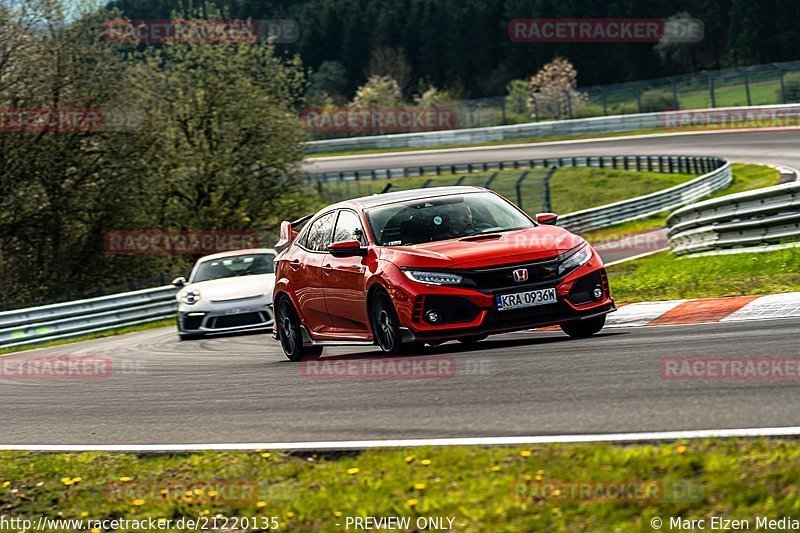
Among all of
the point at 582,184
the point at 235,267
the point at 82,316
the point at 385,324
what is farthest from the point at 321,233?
the point at 582,184

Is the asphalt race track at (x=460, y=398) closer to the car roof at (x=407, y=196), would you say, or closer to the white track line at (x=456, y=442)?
the white track line at (x=456, y=442)

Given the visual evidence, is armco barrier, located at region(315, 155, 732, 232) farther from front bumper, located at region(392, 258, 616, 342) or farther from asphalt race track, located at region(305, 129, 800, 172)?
front bumper, located at region(392, 258, 616, 342)

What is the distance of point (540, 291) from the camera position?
9703 millimetres

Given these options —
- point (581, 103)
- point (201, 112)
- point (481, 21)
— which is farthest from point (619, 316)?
point (481, 21)

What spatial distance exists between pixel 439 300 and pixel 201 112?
31099 mm

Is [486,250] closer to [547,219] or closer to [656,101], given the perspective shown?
[547,219]

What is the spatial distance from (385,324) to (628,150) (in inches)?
1867

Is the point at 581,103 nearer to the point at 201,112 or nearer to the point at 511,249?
the point at 201,112

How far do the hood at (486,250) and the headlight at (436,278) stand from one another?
7 centimetres

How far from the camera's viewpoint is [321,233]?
1202 cm

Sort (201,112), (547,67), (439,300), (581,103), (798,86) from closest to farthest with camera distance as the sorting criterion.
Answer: (439,300) < (201,112) < (798,86) < (581,103) < (547,67)

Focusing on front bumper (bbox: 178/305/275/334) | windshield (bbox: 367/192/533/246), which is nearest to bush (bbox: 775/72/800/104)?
front bumper (bbox: 178/305/275/334)

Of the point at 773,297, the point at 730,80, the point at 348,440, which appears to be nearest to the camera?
the point at 348,440

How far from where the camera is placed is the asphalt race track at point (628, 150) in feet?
144
